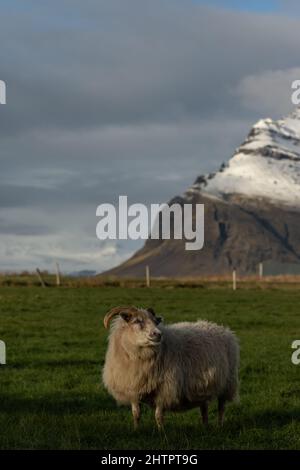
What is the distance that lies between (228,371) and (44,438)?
394 centimetres

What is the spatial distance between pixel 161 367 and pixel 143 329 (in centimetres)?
71

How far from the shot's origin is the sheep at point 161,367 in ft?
42.8

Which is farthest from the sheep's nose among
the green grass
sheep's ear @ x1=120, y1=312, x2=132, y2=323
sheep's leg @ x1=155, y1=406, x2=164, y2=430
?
the green grass

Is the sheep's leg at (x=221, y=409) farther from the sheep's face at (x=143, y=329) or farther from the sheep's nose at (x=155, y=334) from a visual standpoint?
the sheep's nose at (x=155, y=334)

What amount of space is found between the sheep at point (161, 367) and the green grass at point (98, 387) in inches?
16.0

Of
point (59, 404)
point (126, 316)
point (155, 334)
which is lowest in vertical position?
point (59, 404)

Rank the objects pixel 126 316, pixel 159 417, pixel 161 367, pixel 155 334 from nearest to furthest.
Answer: pixel 159 417 < pixel 155 334 < pixel 161 367 < pixel 126 316

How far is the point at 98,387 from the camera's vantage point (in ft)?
54.7

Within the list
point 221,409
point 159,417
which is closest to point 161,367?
point 159,417

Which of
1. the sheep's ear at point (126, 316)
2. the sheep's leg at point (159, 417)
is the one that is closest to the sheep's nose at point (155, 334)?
the sheep's ear at point (126, 316)

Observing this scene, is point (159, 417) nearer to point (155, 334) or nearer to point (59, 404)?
point (155, 334)

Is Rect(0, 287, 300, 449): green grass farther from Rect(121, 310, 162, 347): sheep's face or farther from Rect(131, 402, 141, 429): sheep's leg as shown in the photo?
Rect(121, 310, 162, 347): sheep's face

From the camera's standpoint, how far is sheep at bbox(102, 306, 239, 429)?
13039mm

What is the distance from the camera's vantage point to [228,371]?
1401cm
